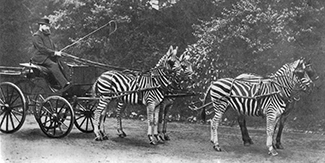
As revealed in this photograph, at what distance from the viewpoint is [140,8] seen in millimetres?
11320

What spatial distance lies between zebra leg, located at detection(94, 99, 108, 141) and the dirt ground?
15cm

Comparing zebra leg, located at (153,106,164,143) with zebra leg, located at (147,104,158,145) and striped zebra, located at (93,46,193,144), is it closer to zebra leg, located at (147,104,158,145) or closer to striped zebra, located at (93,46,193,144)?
striped zebra, located at (93,46,193,144)

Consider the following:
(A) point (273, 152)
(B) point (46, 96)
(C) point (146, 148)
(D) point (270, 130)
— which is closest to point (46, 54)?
(B) point (46, 96)

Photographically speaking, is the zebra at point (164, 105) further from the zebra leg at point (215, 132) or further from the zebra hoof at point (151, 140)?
the zebra leg at point (215, 132)

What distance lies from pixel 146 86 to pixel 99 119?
112 centimetres

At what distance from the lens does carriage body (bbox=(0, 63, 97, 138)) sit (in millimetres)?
9062

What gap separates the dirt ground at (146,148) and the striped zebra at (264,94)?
1.33 ft

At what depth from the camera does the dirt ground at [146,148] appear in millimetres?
7910

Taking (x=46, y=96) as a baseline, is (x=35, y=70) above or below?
above

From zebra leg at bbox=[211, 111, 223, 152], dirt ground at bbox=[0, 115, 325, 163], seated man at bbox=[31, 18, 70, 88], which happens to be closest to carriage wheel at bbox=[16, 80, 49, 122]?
seated man at bbox=[31, 18, 70, 88]

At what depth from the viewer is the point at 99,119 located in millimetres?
9391

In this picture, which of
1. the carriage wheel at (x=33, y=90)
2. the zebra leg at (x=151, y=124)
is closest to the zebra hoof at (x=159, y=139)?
the zebra leg at (x=151, y=124)

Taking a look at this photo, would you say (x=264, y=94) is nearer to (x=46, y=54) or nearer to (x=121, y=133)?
(x=121, y=133)

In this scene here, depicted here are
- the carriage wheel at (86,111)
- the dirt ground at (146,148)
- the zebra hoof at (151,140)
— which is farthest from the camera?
the carriage wheel at (86,111)
